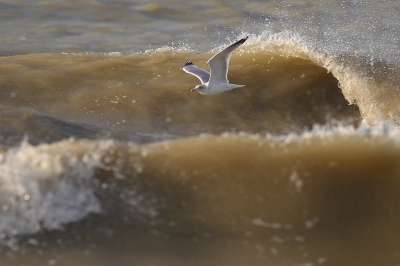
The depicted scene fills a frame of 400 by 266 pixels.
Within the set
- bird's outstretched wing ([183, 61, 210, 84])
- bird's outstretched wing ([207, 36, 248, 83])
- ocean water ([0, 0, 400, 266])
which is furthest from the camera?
bird's outstretched wing ([183, 61, 210, 84])

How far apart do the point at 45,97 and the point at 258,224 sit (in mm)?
4009

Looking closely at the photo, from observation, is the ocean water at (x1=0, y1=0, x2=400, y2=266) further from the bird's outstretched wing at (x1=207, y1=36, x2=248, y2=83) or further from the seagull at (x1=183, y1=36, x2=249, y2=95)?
the bird's outstretched wing at (x1=207, y1=36, x2=248, y2=83)

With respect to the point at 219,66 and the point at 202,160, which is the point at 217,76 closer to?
the point at 219,66

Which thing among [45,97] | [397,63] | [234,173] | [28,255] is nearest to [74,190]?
[28,255]

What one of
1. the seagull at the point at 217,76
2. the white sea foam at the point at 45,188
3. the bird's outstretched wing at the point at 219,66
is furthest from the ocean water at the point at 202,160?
the bird's outstretched wing at the point at 219,66

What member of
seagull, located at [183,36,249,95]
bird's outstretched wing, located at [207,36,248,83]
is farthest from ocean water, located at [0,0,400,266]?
bird's outstretched wing, located at [207,36,248,83]

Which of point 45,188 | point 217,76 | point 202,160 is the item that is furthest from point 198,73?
point 45,188

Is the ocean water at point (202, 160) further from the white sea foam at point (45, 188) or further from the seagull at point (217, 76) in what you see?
the seagull at point (217, 76)

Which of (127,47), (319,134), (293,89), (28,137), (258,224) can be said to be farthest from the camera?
(127,47)

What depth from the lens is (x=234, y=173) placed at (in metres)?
5.28

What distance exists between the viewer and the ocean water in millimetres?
4859

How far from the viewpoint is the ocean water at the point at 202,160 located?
4.86 metres

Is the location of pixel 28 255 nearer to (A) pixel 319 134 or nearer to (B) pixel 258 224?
(B) pixel 258 224

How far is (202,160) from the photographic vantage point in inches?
212
